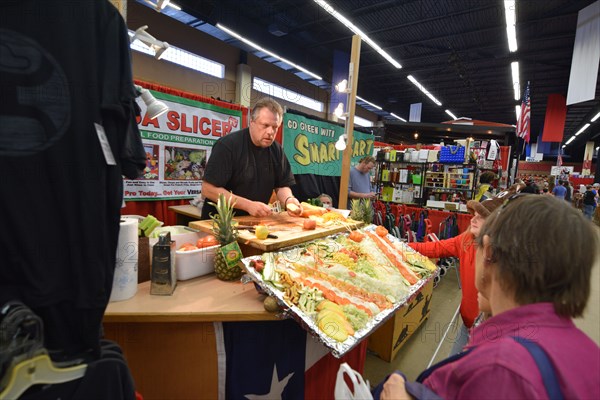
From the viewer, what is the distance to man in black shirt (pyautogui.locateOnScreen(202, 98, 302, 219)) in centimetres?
261

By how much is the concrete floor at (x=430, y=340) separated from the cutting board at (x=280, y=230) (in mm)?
1450

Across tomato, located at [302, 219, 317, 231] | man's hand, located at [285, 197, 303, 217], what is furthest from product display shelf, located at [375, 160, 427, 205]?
tomato, located at [302, 219, 317, 231]

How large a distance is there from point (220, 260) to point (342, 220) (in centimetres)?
123

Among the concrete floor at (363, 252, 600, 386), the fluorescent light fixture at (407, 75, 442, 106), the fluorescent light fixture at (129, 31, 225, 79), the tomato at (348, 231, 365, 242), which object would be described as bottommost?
the concrete floor at (363, 252, 600, 386)

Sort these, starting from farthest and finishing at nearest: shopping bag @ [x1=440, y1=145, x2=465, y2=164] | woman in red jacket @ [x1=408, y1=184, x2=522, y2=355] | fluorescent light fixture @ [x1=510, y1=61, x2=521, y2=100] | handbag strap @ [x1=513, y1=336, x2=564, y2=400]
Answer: fluorescent light fixture @ [x1=510, y1=61, x2=521, y2=100] < shopping bag @ [x1=440, y1=145, x2=465, y2=164] < woman in red jacket @ [x1=408, y1=184, x2=522, y2=355] < handbag strap @ [x1=513, y1=336, x2=564, y2=400]

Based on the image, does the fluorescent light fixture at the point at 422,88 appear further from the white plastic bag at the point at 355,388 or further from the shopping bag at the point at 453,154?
the white plastic bag at the point at 355,388

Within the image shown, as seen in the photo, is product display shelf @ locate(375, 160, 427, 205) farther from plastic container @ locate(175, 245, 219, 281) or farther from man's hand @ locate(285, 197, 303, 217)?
plastic container @ locate(175, 245, 219, 281)

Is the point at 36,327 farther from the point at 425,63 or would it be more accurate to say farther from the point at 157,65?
the point at 425,63

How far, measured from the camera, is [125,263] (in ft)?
4.68

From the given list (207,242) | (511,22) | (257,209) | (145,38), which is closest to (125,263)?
(207,242)

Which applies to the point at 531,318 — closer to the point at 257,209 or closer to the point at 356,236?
the point at 356,236

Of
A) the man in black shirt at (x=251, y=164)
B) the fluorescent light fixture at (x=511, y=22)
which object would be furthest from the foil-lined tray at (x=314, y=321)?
the fluorescent light fixture at (x=511, y=22)

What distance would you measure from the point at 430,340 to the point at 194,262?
119 inches

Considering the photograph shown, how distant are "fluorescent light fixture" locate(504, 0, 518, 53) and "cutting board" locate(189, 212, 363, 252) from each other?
7054mm
